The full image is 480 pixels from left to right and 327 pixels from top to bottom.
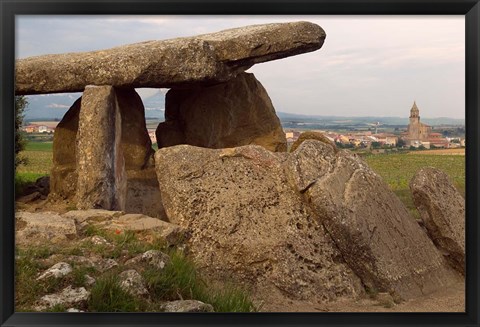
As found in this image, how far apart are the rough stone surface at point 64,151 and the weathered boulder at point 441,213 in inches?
261

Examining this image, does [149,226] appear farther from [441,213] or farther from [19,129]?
[19,129]

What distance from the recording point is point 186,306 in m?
8.11

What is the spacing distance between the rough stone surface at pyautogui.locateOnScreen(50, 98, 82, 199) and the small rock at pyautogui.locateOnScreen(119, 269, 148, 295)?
638 centimetres

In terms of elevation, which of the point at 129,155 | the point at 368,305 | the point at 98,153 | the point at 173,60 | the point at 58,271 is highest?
the point at 173,60

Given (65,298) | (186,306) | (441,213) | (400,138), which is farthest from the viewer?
(400,138)

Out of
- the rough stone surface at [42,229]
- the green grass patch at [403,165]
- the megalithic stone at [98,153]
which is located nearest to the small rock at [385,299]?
the rough stone surface at [42,229]

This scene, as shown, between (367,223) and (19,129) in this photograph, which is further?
(19,129)

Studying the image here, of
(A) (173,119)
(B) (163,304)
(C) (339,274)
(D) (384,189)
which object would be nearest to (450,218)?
(D) (384,189)

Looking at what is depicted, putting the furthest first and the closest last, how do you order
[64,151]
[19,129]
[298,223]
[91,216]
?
[19,129], [64,151], [91,216], [298,223]

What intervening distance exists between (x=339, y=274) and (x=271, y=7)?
4754 millimetres

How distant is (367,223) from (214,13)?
16.1 feet

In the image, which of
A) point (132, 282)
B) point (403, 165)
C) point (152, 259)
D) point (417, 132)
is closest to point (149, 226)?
point (152, 259)

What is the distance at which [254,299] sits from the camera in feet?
32.2

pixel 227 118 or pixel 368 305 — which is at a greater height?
pixel 227 118
